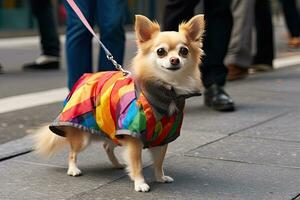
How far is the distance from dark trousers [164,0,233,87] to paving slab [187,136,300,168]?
1.31m

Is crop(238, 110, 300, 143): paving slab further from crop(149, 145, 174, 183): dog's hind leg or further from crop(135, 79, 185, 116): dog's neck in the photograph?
crop(135, 79, 185, 116): dog's neck

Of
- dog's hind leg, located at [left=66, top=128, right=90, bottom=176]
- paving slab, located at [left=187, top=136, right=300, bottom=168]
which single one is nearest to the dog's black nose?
dog's hind leg, located at [left=66, top=128, right=90, bottom=176]

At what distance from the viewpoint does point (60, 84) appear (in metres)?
7.77

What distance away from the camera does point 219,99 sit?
5859 mm

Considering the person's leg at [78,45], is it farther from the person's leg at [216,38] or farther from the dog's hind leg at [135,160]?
the dog's hind leg at [135,160]

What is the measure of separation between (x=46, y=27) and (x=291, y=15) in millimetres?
5201

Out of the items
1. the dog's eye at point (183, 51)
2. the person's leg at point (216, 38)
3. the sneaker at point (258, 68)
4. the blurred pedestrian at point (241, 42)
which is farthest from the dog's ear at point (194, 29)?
the sneaker at point (258, 68)

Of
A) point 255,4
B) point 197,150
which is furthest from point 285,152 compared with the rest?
point 255,4

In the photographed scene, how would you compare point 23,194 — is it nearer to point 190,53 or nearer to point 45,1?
point 190,53

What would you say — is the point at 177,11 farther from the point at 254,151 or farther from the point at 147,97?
the point at 147,97

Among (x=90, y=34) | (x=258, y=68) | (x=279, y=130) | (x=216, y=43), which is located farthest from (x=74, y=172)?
(x=258, y=68)

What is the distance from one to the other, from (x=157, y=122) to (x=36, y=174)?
841mm

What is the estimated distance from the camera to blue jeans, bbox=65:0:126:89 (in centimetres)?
504

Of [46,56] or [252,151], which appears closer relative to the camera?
[252,151]
